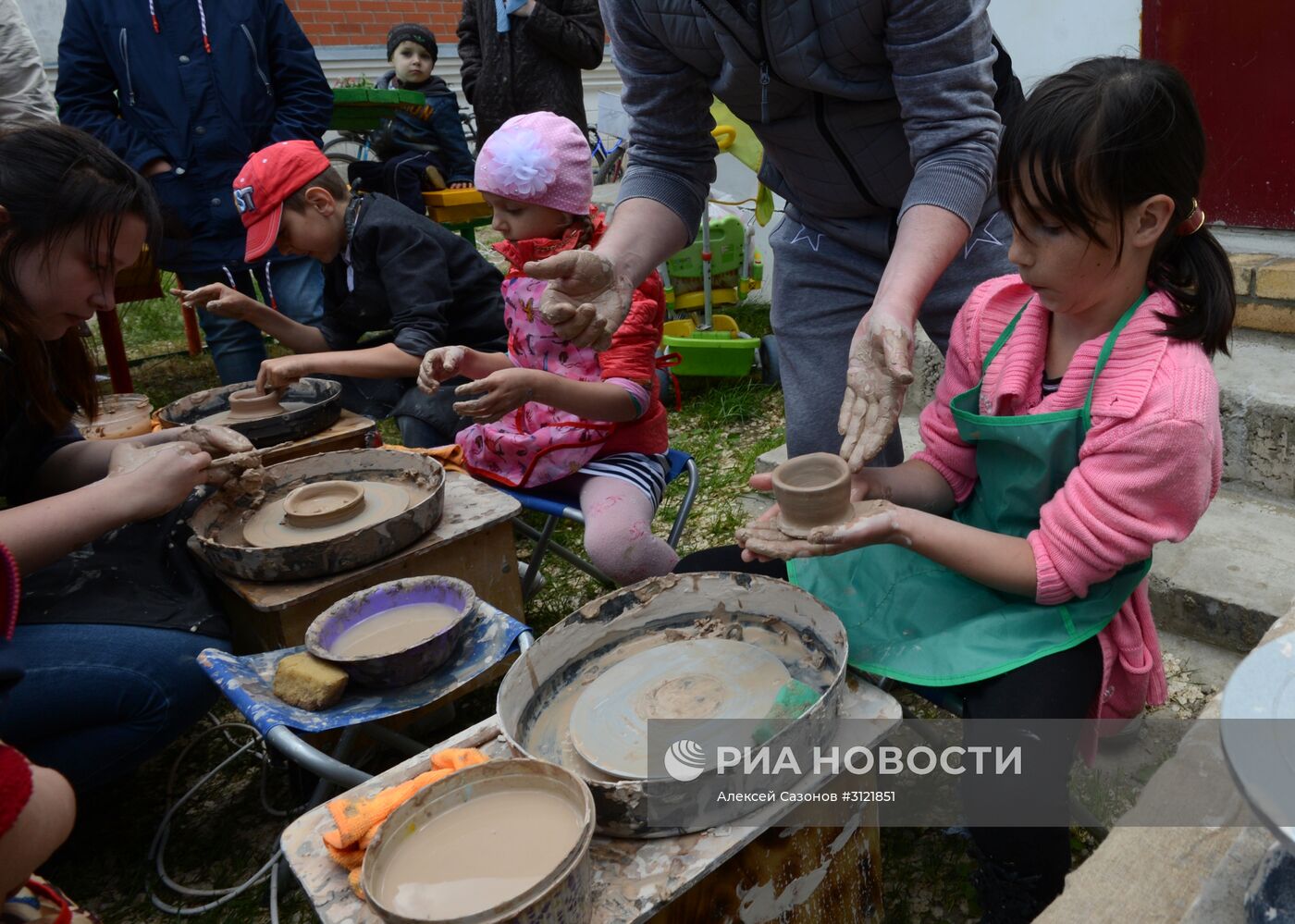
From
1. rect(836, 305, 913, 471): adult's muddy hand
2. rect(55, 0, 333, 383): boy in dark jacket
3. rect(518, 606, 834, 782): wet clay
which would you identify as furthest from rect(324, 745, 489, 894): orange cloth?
rect(55, 0, 333, 383): boy in dark jacket

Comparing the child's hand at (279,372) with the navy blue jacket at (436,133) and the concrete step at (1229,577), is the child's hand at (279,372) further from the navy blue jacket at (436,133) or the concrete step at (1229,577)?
the navy blue jacket at (436,133)

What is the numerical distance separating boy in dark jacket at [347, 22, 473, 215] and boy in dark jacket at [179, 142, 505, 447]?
1.28m

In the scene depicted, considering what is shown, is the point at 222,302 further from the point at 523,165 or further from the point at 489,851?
the point at 489,851

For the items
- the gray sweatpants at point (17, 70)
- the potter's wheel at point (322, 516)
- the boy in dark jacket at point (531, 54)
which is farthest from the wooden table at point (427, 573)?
the boy in dark jacket at point (531, 54)

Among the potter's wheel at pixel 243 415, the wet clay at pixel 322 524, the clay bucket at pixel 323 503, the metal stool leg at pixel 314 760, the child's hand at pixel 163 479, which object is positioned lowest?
the metal stool leg at pixel 314 760

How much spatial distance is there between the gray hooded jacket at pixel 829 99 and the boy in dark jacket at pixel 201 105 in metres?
2.31

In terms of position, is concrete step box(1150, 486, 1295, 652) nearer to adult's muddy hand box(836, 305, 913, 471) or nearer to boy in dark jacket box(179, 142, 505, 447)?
adult's muddy hand box(836, 305, 913, 471)

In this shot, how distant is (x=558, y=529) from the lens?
11.7 feet

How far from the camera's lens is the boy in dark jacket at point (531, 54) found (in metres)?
4.68

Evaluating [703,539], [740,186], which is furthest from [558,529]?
[740,186]

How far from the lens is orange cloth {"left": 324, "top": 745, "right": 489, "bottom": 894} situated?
4.02ft

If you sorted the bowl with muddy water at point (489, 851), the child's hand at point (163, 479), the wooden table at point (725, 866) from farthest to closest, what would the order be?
the child's hand at point (163, 479), the wooden table at point (725, 866), the bowl with muddy water at point (489, 851)

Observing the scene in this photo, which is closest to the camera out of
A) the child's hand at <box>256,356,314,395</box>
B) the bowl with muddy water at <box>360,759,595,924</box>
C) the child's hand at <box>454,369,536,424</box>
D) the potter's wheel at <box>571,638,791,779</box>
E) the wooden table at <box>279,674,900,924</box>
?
the bowl with muddy water at <box>360,759,595,924</box>

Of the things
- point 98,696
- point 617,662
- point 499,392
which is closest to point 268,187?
point 499,392
